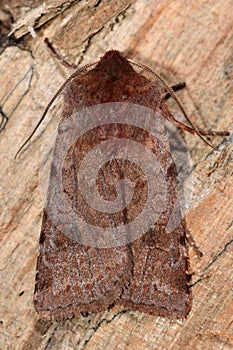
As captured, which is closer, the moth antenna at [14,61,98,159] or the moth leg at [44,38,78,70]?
the moth antenna at [14,61,98,159]

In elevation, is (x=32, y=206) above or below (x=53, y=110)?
below

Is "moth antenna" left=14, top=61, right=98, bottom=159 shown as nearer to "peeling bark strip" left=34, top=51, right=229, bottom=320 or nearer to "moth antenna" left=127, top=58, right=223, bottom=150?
"peeling bark strip" left=34, top=51, right=229, bottom=320

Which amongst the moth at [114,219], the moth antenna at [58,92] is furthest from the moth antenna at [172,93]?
the moth antenna at [58,92]

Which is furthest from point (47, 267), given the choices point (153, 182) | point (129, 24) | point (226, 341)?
point (129, 24)

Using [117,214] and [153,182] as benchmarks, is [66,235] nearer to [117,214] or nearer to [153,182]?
[117,214]

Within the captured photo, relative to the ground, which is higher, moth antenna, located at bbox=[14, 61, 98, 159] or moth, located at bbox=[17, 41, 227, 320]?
moth antenna, located at bbox=[14, 61, 98, 159]

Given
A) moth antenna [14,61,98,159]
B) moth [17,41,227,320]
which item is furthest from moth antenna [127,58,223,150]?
moth antenna [14,61,98,159]

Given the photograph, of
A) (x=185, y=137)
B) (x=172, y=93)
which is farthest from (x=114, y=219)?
(x=172, y=93)
